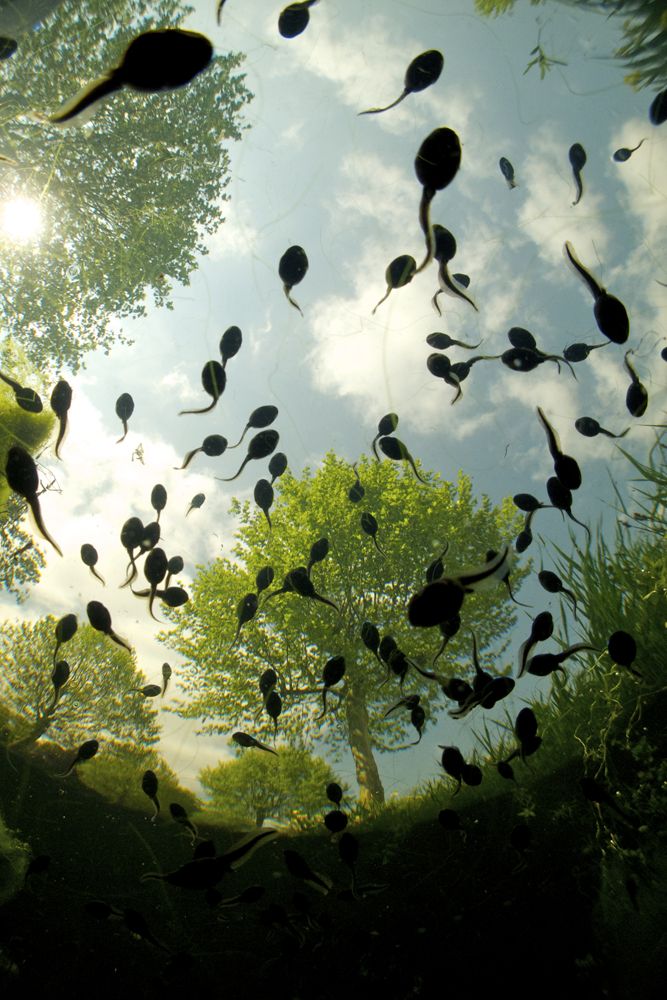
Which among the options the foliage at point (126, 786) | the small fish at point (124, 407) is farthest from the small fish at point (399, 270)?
the foliage at point (126, 786)

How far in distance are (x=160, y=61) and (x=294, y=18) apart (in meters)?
1.51

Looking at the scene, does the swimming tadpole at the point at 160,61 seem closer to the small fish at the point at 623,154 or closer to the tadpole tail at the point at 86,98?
the tadpole tail at the point at 86,98

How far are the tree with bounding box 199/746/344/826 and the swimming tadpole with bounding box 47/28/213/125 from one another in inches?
484

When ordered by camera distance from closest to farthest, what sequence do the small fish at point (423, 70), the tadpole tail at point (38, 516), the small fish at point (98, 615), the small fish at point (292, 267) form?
the tadpole tail at point (38, 516) → the small fish at point (423, 70) → the small fish at point (292, 267) → the small fish at point (98, 615)

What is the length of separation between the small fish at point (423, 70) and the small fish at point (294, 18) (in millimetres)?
536

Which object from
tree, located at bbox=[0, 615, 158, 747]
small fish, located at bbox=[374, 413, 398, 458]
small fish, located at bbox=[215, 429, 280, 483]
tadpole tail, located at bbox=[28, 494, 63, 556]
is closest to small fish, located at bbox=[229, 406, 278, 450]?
small fish, located at bbox=[215, 429, 280, 483]

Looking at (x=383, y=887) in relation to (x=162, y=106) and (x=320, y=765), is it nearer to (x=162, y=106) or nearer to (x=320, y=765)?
(x=320, y=765)

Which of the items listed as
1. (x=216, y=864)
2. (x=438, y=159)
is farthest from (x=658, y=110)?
(x=216, y=864)

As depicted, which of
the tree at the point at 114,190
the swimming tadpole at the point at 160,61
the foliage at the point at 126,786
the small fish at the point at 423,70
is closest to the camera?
the swimming tadpole at the point at 160,61

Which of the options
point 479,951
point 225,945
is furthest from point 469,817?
point 225,945

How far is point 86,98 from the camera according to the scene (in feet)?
2.32

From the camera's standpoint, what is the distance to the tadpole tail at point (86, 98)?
694mm

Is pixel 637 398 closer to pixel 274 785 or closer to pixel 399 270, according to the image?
pixel 399 270

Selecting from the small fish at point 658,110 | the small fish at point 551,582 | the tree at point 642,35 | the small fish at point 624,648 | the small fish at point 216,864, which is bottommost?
the small fish at point 216,864
